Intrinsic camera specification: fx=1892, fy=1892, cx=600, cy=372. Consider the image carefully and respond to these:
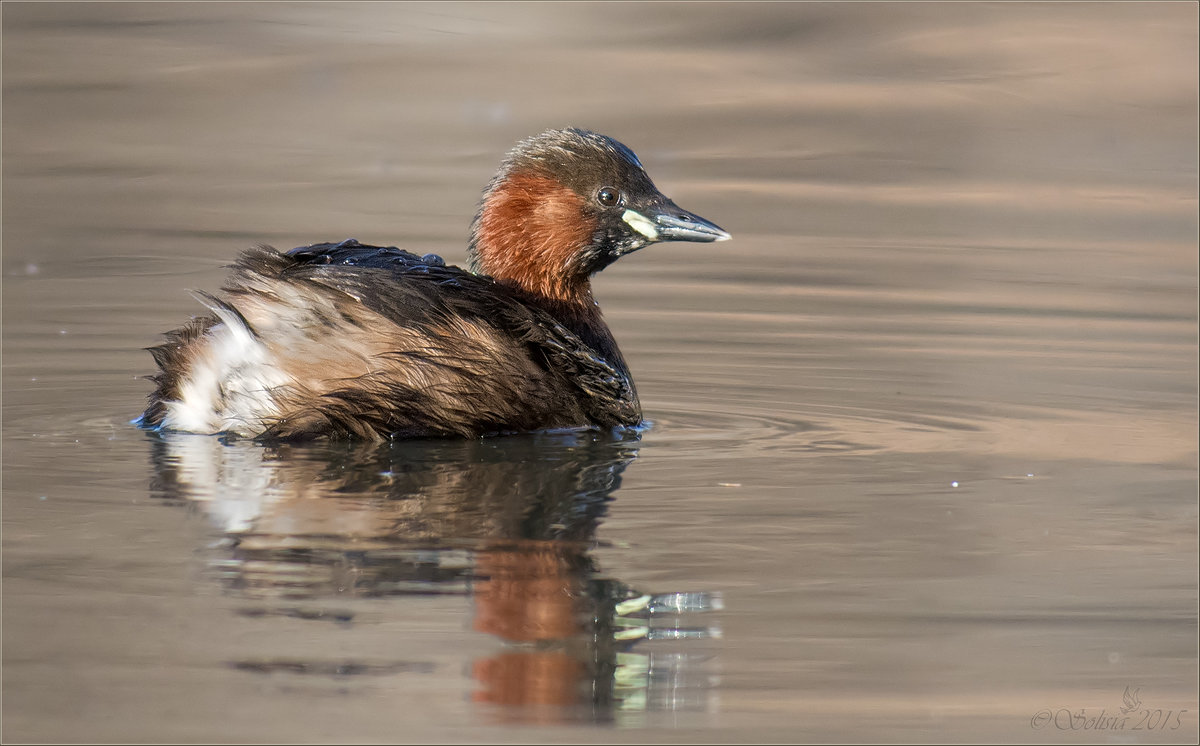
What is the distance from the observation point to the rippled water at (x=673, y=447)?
444cm

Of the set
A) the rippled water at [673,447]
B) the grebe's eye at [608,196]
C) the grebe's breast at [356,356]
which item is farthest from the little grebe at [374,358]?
the grebe's eye at [608,196]

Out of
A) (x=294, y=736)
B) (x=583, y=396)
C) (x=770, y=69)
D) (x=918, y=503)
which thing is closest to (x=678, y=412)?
(x=583, y=396)

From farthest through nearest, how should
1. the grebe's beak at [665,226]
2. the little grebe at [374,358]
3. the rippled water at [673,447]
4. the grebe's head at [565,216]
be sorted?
1. the grebe's beak at [665,226]
2. the grebe's head at [565,216]
3. the little grebe at [374,358]
4. the rippled water at [673,447]

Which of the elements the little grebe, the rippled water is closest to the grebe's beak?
the little grebe

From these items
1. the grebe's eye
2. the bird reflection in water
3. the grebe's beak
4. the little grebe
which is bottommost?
the bird reflection in water

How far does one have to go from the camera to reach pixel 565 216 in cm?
748

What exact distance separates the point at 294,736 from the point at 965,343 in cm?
551

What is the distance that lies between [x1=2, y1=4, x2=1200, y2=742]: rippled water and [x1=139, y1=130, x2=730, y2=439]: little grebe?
0.13 metres

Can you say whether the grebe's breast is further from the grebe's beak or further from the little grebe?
the grebe's beak

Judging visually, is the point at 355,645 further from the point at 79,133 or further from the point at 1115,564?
the point at 79,133

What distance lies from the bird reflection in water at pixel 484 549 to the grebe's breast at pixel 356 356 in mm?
103

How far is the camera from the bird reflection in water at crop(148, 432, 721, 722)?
4.45 m

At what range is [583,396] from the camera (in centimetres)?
701

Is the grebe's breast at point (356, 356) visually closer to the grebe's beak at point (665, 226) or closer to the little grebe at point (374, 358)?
the little grebe at point (374, 358)
